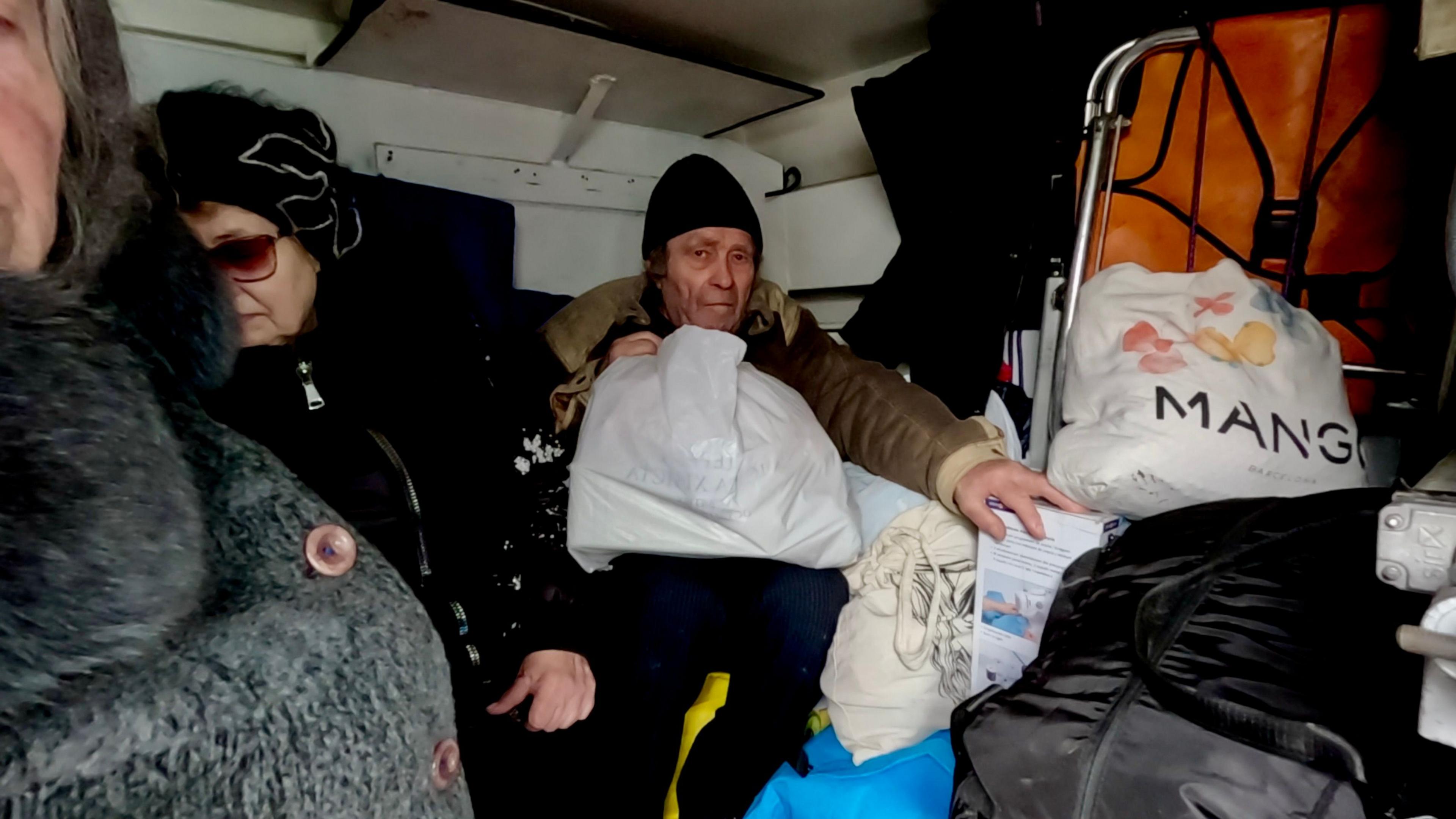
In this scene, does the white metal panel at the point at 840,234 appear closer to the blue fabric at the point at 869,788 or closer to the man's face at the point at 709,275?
the man's face at the point at 709,275

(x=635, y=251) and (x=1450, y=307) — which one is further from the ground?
(x=635, y=251)

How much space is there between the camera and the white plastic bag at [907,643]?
114 centimetres

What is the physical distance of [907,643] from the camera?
3.78ft

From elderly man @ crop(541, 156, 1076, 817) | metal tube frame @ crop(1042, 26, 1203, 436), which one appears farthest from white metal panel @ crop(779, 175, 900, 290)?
metal tube frame @ crop(1042, 26, 1203, 436)

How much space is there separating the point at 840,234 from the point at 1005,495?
1.12 meters

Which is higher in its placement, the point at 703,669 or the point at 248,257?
the point at 248,257

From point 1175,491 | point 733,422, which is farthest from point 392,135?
point 1175,491

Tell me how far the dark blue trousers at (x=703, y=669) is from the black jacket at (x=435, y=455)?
4.3 inches

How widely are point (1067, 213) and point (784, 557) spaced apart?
0.78 metres

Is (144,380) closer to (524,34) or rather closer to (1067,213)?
(524,34)

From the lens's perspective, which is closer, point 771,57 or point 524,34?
point 524,34

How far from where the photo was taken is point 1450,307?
921mm

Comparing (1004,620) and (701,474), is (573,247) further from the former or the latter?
(1004,620)

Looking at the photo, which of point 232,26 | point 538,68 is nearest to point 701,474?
point 538,68
